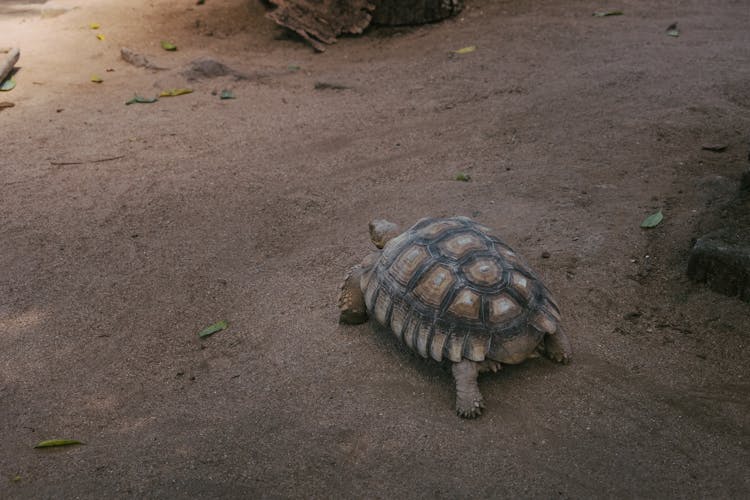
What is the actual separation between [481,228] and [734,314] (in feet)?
4.33

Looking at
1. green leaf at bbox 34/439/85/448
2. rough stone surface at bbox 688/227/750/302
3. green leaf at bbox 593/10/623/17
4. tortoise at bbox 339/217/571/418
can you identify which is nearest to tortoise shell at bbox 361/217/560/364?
tortoise at bbox 339/217/571/418

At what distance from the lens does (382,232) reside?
364 centimetres

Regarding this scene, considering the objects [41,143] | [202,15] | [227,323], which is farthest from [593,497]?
[202,15]

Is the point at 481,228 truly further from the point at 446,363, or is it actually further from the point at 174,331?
the point at 174,331

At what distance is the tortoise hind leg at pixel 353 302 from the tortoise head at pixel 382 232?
278mm

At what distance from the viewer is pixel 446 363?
3.06 metres

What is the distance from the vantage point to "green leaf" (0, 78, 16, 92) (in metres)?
7.00

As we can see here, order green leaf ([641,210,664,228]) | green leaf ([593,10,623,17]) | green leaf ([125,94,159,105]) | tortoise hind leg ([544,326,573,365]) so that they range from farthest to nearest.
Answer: green leaf ([593,10,623,17])
green leaf ([125,94,159,105])
green leaf ([641,210,664,228])
tortoise hind leg ([544,326,573,365])

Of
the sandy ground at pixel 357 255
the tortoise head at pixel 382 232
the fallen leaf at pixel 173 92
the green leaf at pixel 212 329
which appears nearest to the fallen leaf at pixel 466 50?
the sandy ground at pixel 357 255

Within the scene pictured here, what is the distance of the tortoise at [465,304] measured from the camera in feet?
9.50

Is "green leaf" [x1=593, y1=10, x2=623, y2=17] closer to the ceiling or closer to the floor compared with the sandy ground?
closer to the ceiling

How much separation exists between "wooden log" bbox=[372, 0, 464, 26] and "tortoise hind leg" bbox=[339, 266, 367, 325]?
5.60m

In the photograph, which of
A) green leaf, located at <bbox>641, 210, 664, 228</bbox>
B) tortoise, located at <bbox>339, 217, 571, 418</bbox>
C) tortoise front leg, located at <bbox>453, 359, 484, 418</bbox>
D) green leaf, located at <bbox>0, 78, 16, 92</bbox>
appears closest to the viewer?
tortoise front leg, located at <bbox>453, 359, 484, 418</bbox>

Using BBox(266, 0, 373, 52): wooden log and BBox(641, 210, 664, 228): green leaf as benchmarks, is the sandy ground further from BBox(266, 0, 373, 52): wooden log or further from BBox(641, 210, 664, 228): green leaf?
BBox(266, 0, 373, 52): wooden log
